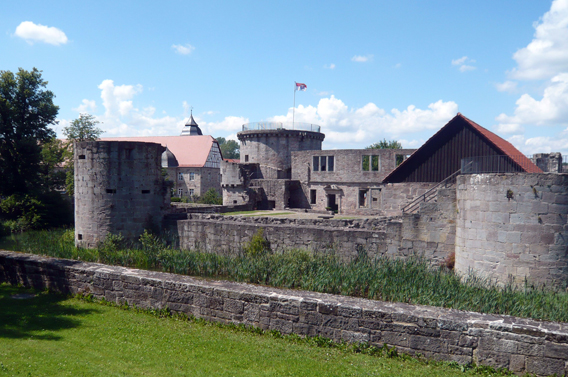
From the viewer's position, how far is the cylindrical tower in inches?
599

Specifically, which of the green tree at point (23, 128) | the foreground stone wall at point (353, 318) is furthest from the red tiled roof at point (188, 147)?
the foreground stone wall at point (353, 318)

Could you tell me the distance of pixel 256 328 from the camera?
653cm

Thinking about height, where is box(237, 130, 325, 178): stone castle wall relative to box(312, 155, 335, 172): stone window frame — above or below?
above

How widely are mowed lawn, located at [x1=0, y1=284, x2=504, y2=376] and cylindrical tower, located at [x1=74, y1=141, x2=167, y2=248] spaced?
8.15 meters

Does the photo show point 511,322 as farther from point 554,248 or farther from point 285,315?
point 554,248

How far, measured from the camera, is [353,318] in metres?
5.95

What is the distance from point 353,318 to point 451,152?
428 inches

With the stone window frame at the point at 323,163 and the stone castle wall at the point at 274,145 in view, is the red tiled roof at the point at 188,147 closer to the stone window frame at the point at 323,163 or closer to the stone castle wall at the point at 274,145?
the stone castle wall at the point at 274,145

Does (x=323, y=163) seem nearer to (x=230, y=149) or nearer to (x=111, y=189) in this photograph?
(x=111, y=189)

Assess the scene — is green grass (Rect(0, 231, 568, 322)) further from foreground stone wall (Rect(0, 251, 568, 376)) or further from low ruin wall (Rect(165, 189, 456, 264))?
foreground stone wall (Rect(0, 251, 568, 376))

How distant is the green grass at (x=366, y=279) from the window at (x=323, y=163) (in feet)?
71.9

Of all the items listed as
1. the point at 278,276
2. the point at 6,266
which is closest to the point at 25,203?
the point at 6,266

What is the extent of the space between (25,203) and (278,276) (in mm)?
25031

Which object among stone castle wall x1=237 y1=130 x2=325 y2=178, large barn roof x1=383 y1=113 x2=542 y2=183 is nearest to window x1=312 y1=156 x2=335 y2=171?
stone castle wall x1=237 y1=130 x2=325 y2=178
